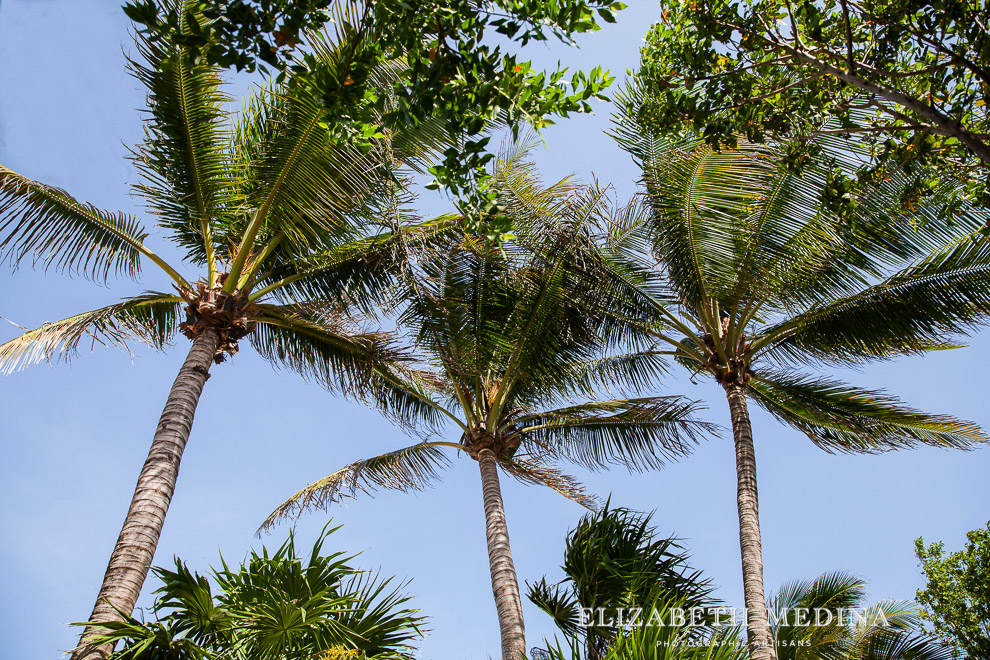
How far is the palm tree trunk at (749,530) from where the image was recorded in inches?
328

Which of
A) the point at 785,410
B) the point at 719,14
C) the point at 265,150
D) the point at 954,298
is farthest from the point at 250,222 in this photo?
the point at 954,298

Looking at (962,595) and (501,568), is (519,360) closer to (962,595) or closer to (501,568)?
(501,568)

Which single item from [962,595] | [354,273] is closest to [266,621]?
[354,273]

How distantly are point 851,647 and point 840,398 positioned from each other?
14.4ft

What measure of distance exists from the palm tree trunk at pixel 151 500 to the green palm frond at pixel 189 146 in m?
1.42

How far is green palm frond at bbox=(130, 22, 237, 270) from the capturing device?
8.59m

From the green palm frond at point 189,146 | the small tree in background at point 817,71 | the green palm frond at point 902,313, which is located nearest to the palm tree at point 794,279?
the green palm frond at point 902,313

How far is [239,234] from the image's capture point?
9.69 meters

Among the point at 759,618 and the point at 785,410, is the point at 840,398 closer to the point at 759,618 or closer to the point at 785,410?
the point at 785,410

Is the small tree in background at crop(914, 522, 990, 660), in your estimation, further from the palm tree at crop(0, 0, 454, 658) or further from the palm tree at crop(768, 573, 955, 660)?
the palm tree at crop(0, 0, 454, 658)

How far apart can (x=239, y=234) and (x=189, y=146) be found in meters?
1.30

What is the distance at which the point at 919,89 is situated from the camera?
269 inches

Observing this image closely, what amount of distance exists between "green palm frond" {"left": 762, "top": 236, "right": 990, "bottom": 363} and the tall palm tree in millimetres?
2052

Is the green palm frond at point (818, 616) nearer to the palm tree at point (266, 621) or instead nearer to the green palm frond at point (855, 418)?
the green palm frond at point (855, 418)
